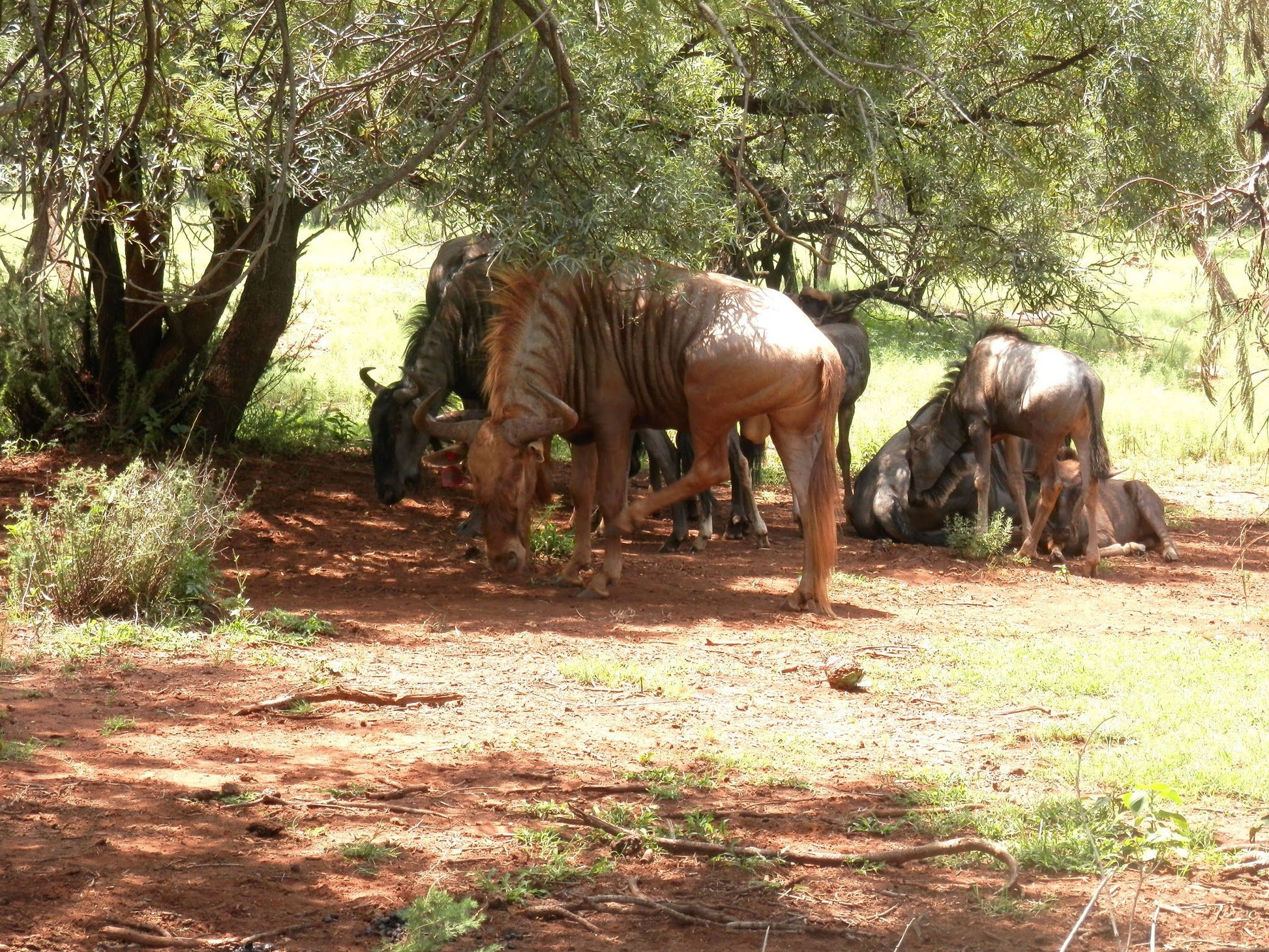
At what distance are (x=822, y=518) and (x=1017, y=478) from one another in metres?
4.03

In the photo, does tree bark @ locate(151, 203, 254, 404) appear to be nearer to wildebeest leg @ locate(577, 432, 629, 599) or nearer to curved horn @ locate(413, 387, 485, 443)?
curved horn @ locate(413, 387, 485, 443)

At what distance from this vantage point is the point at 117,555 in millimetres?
7441

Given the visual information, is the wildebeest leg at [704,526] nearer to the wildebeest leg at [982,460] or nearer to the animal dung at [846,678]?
the wildebeest leg at [982,460]

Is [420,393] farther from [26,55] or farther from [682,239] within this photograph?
[26,55]

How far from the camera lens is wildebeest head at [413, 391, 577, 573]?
9.00 m

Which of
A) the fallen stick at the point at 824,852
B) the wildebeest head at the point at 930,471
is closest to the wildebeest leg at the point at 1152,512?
the wildebeest head at the point at 930,471

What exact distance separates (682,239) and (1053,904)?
4594 mm

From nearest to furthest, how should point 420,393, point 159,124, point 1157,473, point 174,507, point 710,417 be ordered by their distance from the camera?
point 174,507 < point 159,124 < point 710,417 < point 420,393 < point 1157,473

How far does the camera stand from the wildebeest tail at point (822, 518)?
911cm

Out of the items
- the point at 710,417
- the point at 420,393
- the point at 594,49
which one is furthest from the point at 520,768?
the point at 420,393

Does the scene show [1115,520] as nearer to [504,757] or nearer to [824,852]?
[504,757]

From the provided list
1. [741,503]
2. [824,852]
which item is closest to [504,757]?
[824,852]

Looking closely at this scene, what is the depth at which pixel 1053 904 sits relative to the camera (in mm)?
4309

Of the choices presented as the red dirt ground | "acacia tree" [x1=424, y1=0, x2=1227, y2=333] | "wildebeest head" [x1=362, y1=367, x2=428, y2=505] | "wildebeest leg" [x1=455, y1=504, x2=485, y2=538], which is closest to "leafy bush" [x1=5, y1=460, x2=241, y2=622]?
the red dirt ground
